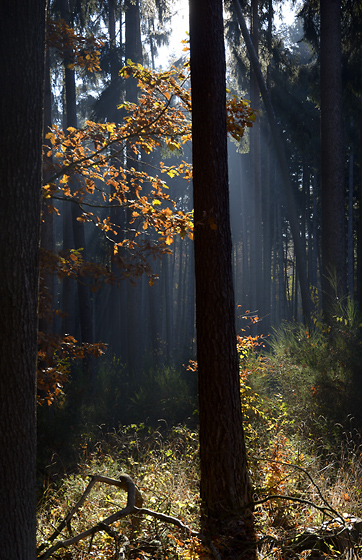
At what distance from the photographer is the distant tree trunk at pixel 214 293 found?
3.80 metres

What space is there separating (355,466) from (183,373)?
23.0 ft

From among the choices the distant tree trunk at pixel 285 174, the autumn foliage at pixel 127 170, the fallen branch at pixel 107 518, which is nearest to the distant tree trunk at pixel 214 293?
the fallen branch at pixel 107 518

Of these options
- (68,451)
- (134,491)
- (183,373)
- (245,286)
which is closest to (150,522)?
(134,491)

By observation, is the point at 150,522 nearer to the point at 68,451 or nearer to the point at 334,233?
the point at 68,451

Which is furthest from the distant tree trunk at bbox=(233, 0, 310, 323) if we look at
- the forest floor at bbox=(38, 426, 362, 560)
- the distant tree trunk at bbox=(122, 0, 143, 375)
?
the forest floor at bbox=(38, 426, 362, 560)

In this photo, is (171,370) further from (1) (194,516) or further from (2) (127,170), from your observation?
(1) (194,516)

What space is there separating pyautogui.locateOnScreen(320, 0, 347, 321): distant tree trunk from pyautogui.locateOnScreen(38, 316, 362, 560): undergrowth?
2.40 metres

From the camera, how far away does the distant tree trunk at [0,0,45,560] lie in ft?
8.10

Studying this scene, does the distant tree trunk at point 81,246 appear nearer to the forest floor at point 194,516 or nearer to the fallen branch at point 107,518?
the forest floor at point 194,516

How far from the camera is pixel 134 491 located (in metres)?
3.51

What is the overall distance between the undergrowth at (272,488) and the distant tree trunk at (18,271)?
3.23ft

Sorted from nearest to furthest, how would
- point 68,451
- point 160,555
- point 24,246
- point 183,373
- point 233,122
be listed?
point 24,246 < point 160,555 < point 233,122 < point 68,451 < point 183,373

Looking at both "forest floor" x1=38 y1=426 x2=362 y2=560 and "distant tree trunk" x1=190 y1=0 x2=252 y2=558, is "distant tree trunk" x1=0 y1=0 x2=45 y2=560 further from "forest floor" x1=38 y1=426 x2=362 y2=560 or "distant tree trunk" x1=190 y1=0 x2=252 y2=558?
"distant tree trunk" x1=190 y1=0 x2=252 y2=558

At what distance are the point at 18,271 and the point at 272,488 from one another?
121 inches
